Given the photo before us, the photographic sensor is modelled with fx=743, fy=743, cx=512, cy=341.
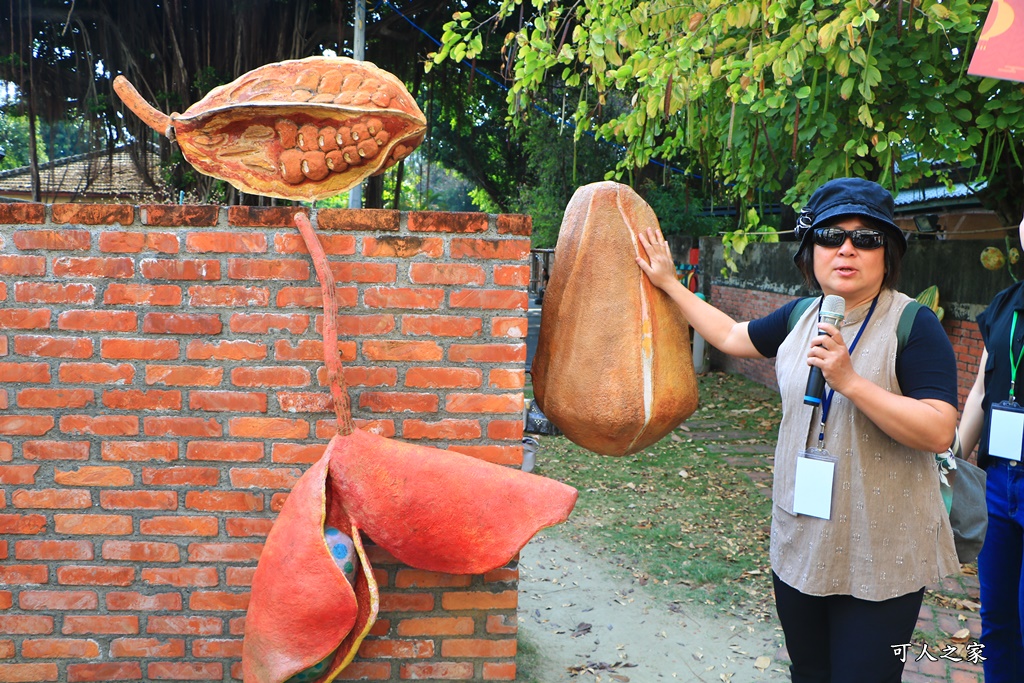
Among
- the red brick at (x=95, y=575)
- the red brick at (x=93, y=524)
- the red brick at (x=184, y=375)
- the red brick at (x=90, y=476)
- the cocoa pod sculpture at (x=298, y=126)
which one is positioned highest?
the cocoa pod sculpture at (x=298, y=126)

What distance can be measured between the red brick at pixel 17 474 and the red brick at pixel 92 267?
55cm

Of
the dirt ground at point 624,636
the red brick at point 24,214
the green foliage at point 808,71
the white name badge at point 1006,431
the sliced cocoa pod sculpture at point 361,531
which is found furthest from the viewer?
the green foliage at point 808,71

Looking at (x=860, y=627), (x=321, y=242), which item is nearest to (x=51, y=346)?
(x=321, y=242)

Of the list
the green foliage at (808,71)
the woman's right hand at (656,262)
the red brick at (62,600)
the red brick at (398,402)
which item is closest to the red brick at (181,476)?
the red brick at (62,600)

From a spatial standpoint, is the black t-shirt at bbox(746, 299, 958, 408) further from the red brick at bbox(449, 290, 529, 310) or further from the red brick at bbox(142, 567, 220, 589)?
the red brick at bbox(142, 567, 220, 589)

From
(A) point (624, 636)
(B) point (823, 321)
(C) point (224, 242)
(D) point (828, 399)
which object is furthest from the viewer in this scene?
(A) point (624, 636)

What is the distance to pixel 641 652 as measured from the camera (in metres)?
3.63

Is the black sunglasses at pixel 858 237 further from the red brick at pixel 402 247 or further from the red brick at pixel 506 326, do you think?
the red brick at pixel 402 247

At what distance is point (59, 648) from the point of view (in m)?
2.12

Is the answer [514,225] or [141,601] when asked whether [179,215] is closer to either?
[514,225]

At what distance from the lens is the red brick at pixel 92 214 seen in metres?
2.01

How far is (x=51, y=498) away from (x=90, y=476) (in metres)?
0.13

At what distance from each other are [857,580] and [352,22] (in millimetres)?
10181

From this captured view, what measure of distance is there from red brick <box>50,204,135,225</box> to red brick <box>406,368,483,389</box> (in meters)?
0.88
